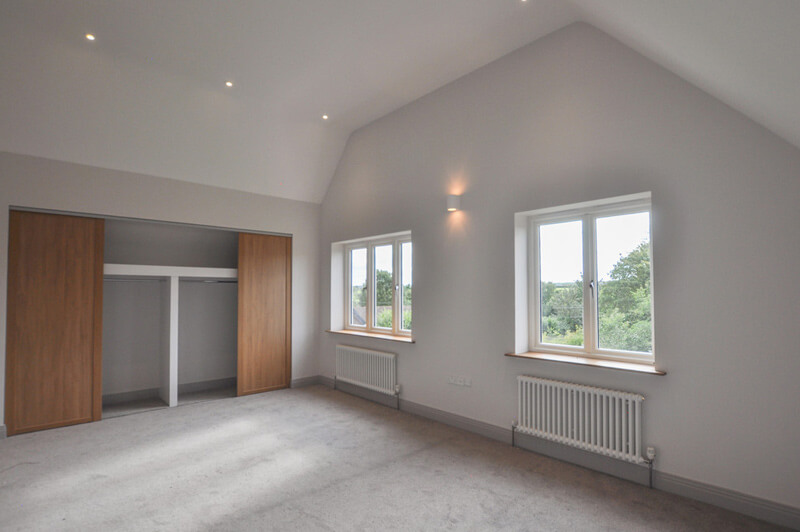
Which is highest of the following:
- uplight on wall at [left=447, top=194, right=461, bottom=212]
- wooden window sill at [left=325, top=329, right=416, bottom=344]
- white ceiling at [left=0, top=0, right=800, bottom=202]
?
white ceiling at [left=0, top=0, right=800, bottom=202]

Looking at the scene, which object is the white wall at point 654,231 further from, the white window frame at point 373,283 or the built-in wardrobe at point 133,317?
the built-in wardrobe at point 133,317

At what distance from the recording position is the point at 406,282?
521cm

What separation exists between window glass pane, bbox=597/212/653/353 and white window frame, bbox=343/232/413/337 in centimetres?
234

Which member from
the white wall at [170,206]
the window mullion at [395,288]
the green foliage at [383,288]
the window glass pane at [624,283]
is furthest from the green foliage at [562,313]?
the white wall at [170,206]

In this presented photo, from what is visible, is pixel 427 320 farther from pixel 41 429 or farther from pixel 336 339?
pixel 41 429

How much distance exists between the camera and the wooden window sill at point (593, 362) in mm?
2984

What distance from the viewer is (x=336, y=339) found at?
19.6 feet

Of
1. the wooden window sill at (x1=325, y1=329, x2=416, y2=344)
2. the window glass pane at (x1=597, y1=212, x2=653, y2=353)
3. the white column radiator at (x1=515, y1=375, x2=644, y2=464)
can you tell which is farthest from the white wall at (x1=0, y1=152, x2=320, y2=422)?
the window glass pane at (x1=597, y1=212, x2=653, y2=353)

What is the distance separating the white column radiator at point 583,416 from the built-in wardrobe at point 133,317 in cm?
368

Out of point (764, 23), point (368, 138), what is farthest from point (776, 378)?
point (368, 138)

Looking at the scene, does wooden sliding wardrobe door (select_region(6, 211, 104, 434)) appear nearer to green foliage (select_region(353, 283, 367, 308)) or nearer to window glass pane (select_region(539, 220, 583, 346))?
green foliage (select_region(353, 283, 367, 308))

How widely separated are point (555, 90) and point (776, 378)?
8.59 ft

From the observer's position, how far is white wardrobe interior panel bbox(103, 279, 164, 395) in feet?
17.4

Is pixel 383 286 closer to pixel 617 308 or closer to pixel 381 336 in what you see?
pixel 381 336
